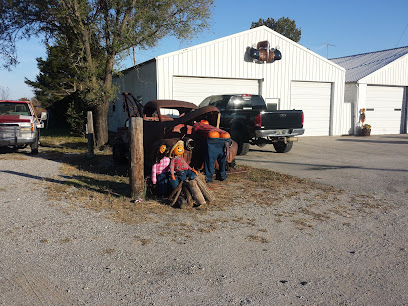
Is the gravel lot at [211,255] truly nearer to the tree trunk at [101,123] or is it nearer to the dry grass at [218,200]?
the dry grass at [218,200]

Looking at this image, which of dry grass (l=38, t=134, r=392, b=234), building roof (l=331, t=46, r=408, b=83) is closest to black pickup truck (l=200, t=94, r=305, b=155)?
dry grass (l=38, t=134, r=392, b=234)

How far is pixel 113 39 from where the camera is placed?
485 inches

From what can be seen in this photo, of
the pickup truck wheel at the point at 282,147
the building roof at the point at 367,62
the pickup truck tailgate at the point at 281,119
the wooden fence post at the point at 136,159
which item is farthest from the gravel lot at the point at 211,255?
the building roof at the point at 367,62

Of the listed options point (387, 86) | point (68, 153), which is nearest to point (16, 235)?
point (68, 153)

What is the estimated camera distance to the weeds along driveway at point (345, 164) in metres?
8.24

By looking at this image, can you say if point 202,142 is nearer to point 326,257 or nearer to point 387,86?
point 326,257

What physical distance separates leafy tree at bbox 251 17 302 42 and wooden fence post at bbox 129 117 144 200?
53.2 m

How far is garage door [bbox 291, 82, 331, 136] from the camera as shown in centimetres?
1939

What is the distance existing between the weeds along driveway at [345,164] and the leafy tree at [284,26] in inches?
1722

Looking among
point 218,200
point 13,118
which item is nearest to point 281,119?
point 218,200

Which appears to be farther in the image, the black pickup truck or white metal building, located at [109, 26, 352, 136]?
white metal building, located at [109, 26, 352, 136]

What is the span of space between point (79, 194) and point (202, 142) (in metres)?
2.54

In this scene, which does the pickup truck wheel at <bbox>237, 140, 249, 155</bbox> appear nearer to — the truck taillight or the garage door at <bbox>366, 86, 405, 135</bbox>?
the truck taillight

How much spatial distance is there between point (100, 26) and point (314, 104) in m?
12.0
